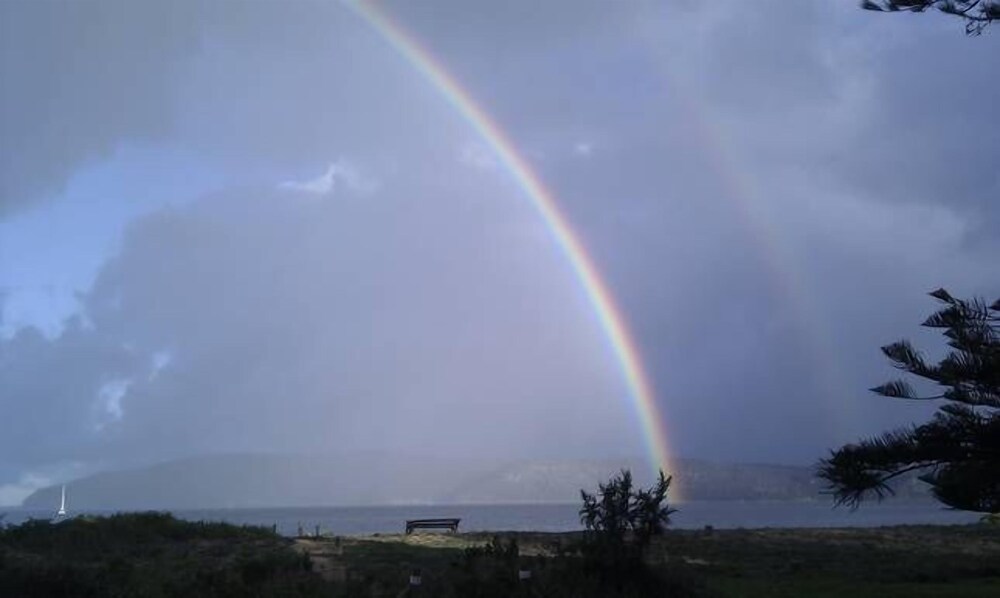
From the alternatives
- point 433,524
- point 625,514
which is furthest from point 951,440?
point 433,524

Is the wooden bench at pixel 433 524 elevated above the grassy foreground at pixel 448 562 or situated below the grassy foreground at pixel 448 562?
above

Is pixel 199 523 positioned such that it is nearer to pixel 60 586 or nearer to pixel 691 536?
pixel 691 536

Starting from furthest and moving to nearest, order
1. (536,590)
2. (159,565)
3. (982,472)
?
(159,565), (982,472), (536,590)

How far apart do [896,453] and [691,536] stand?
15520 millimetres

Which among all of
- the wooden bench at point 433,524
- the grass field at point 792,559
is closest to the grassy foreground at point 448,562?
the grass field at point 792,559

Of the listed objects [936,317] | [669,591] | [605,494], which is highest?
[936,317]

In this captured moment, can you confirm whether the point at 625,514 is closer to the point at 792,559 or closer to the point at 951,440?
the point at 951,440

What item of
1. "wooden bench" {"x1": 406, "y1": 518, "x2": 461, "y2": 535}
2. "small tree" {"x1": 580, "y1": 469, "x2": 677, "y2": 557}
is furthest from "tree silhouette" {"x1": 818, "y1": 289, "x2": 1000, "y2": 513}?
"wooden bench" {"x1": 406, "y1": 518, "x2": 461, "y2": 535}

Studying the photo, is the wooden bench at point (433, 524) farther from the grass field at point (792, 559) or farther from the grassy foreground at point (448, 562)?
the grassy foreground at point (448, 562)

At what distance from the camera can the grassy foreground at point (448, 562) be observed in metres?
14.8

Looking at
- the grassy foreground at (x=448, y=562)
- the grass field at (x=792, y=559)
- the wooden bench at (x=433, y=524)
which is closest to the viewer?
the grassy foreground at (x=448, y=562)

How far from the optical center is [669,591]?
1557cm

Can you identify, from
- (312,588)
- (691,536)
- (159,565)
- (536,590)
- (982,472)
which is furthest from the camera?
(691,536)

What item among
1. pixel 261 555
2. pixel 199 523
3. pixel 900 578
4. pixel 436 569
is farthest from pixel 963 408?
pixel 199 523
